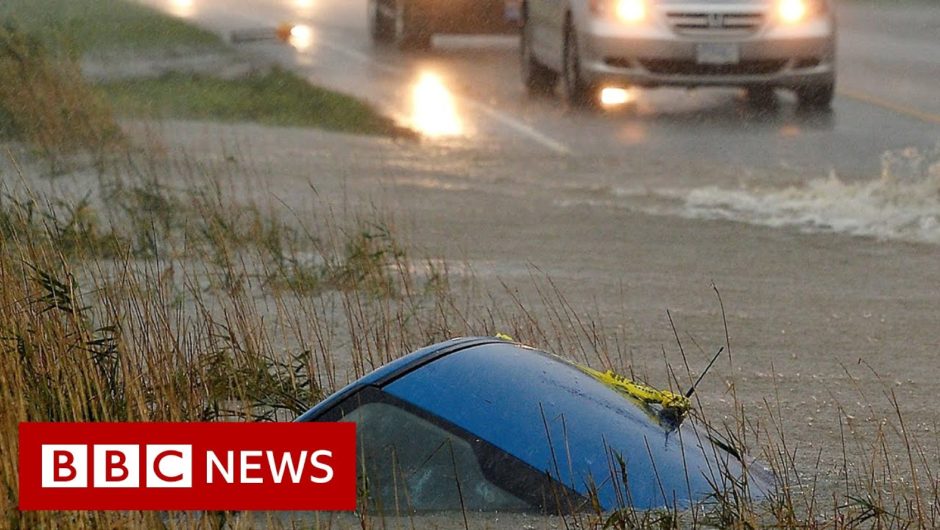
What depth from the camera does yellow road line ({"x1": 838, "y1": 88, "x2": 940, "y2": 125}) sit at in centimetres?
1642

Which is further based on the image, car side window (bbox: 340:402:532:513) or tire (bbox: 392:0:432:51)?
tire (bbox: 392:0:432:51)

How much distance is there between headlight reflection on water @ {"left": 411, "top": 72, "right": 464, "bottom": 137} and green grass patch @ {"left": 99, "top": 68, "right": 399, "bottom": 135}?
0.33 m

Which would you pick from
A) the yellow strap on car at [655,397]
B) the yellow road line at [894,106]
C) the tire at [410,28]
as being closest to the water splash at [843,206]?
the yellow road line at [894,106]

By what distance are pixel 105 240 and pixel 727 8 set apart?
8.36m

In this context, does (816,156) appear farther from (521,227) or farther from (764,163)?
(521,227)

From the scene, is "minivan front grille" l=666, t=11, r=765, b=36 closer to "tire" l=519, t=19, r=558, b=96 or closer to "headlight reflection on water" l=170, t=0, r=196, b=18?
"tire" l=519, t=19, r=558, b=96

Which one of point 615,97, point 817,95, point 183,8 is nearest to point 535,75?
point 615,97

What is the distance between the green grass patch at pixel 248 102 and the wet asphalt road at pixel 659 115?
0.44m

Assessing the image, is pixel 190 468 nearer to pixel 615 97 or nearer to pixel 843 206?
pixel 843 206

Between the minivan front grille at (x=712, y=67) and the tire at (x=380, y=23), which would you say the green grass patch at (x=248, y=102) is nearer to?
the minivan front grille at (x=712, y=67)

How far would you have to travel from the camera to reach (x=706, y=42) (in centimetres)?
1581

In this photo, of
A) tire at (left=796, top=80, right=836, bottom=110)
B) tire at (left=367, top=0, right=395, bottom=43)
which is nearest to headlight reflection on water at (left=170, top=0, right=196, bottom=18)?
tire at (left=367, top=0, right=395, bottom=43)

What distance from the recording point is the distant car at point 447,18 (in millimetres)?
21172

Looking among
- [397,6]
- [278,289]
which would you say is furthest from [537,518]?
[397,6]
